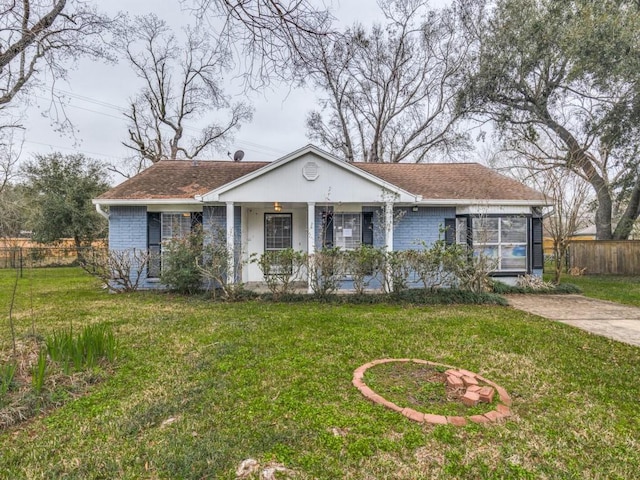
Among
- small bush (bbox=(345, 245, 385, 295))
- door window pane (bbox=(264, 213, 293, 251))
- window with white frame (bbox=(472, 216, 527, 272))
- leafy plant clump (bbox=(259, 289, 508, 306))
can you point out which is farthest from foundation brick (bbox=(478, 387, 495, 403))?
door window pane (bbox=(264, 213, 293, 251))

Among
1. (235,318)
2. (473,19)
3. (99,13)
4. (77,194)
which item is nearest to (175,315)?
(235,318)

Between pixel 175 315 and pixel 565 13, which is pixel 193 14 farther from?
pixel 565 13

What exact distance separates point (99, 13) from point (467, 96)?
15367mm

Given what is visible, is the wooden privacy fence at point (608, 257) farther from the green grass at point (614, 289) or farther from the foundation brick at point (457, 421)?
the foundation brick at point (457, 421)

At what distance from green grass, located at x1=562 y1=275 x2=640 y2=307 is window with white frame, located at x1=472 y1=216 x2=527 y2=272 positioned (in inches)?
81.7

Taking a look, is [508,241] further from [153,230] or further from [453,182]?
[153,230]

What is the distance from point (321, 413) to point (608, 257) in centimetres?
1823

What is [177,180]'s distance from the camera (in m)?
11.9

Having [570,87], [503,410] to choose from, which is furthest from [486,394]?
[570,87]

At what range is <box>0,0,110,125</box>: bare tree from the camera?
3.94 metres

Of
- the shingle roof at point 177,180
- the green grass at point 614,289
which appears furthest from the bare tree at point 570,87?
the shingle roof at point 177,180

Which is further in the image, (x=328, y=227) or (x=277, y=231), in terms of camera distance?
(x=277, y=231)

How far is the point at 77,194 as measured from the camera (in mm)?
18375

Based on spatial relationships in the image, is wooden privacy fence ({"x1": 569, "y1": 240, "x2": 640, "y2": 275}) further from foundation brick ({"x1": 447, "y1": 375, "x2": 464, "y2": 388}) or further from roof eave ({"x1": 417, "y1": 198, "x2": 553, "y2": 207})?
foundation brick ({"x1": 447, "y1": 375, "x2": 464, "y2": 388})
